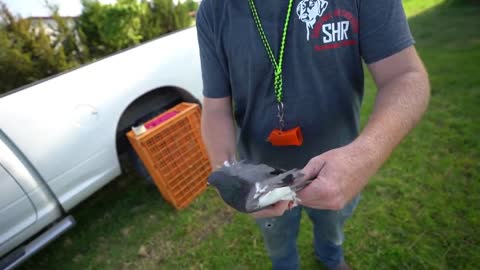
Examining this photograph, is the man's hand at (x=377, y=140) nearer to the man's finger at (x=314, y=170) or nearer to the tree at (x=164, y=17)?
the man's finger at (x=314, y=170)

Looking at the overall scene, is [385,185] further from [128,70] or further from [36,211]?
[36,211]

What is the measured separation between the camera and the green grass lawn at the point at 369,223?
210 cm

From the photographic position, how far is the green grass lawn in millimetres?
2096

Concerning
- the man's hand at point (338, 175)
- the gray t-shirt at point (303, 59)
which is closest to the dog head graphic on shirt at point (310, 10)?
the gray t-shirt at point (303, 59)

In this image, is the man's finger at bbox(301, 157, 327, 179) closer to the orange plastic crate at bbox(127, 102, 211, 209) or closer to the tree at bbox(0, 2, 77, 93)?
the orange plastic crate at bbox(127, 102, 211, 209)

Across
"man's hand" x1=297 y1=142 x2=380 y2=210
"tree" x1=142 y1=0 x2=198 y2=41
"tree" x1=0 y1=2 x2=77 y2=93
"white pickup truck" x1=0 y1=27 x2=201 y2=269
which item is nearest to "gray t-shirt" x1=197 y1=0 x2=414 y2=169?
"man's hand" x1=297 y1=142 x2=380 y2=210

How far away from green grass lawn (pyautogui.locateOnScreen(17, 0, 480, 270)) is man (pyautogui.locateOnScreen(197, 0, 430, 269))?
1.27 meters

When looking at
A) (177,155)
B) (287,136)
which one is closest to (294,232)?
(287,136)

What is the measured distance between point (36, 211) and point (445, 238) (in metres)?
2.88

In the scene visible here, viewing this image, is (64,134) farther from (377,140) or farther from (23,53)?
(377,140)

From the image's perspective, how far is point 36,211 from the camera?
2205 mm

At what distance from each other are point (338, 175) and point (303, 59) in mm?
437

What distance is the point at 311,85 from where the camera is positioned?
3.44ft

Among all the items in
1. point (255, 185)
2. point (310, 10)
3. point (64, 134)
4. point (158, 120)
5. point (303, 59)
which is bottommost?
point (158, 120)
